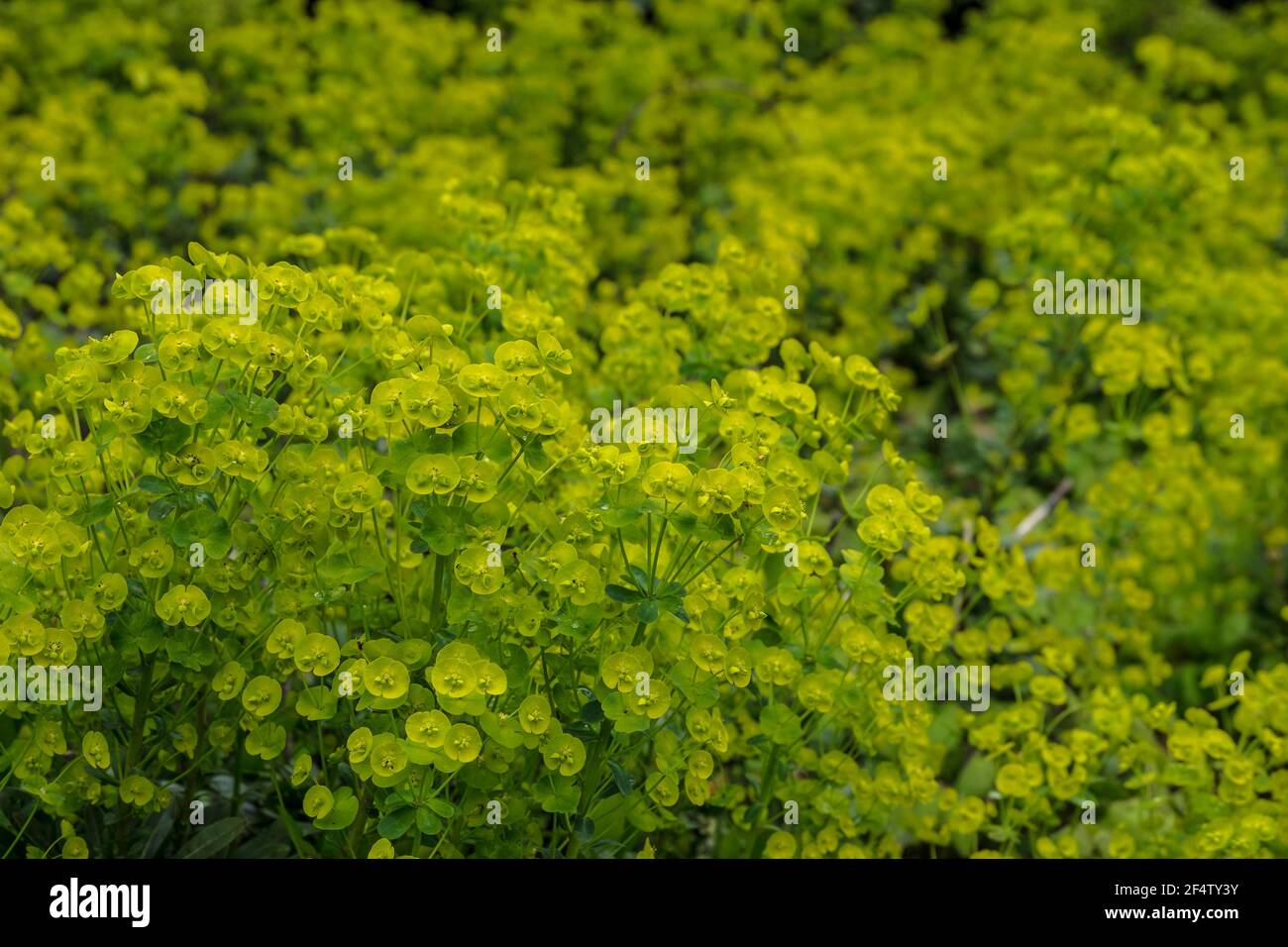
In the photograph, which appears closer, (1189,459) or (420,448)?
(420,448)

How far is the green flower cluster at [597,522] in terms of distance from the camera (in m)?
2.09

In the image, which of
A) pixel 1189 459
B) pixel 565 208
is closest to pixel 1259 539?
pixel 1189 459

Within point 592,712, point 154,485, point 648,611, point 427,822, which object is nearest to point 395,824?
point 427,822

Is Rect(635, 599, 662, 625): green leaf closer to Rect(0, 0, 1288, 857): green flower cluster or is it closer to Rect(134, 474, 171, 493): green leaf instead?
Rect(0, 0, 1288, 857): green flower cluster

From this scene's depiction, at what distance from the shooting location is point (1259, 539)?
4.43 metres

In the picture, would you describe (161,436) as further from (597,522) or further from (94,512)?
(597,522)

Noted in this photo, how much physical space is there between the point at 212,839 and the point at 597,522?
97 centimetres

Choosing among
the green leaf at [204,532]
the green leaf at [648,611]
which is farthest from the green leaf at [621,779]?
the green leaf at [204,532]

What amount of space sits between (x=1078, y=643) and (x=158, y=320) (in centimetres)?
224

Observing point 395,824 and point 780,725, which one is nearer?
point 395,824

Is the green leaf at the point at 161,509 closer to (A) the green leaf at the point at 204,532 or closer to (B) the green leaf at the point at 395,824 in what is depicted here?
(A) the green leaf at the point at 204,532

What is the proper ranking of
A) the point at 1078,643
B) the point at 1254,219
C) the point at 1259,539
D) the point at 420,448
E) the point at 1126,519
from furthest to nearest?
1. the point at 1254,219
2. the point at 1259,539
3. the point at 1126,519
4. the point at 1078,643
5. the point at 420,448

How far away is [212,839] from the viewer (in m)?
2.47
